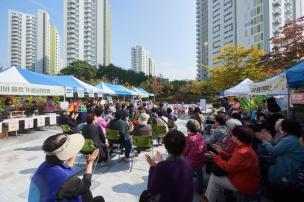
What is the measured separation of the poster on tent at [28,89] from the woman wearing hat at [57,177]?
818 centimetres

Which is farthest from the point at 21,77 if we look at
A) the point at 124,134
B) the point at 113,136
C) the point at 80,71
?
the point at 80,71

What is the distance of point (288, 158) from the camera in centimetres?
356

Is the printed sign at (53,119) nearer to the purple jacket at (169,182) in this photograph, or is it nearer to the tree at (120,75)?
the purple jacket at (169,182)

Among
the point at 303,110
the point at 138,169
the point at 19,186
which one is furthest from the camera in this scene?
the point at 303,110

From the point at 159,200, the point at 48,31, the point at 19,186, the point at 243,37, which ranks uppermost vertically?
the point at 48,31

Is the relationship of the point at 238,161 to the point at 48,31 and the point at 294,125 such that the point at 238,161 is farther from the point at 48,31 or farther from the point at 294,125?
the point at 48,31

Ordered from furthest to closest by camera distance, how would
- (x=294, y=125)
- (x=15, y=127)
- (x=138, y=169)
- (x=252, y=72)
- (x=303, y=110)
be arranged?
(x=252, y=72), (x=15, y=127), (x=303, y=110), (x=138, y=169), (x=294, y=125)

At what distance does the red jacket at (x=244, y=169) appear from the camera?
322 cm

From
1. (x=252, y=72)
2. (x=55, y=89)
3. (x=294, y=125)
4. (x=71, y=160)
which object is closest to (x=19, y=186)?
(x=71, y=160)

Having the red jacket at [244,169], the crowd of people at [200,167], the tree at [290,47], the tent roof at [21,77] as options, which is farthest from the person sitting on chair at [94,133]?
the tree at [290,47]

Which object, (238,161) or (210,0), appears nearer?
(238,161)

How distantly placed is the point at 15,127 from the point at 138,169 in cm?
686

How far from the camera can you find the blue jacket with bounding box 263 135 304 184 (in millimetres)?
3514

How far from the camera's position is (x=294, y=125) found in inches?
144
